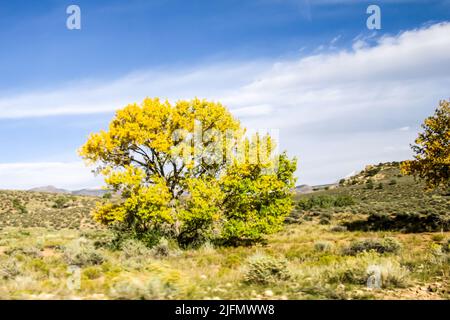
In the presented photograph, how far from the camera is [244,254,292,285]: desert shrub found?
360 inches

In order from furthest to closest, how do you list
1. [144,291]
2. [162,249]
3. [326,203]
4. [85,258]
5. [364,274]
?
[326,203], [162,249], [85,258], [364,274], [144,291]

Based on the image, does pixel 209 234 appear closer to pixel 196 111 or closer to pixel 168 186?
pixel 168 186

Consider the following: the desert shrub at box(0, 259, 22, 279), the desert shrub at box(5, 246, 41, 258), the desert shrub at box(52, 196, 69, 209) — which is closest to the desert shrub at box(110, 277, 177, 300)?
the desert shrub at box(0, 259, 22, 279)

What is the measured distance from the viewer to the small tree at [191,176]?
18234 mm

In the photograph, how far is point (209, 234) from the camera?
2059 cm

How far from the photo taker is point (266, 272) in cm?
920

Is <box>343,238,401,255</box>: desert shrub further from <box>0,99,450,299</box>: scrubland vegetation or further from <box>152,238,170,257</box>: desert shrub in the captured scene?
<box>152,238,170,257</box>: desert shrub

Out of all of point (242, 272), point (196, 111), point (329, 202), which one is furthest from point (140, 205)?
point (329, 202)

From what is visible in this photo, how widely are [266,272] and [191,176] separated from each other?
10.7 metres

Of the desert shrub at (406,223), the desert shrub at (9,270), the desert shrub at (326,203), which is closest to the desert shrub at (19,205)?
the desert shrub at (326,203)

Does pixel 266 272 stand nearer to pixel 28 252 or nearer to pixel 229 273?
pixel 229 273

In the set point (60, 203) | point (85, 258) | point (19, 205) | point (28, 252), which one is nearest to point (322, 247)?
point (85, 258)
